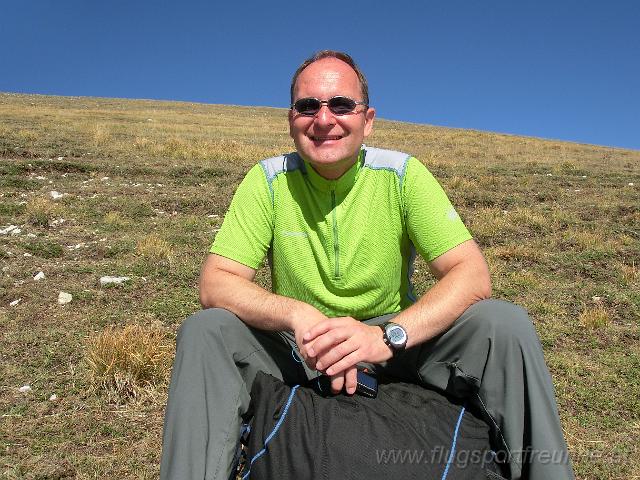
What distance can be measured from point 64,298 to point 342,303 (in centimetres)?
365

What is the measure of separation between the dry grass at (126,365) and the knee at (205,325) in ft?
6.10

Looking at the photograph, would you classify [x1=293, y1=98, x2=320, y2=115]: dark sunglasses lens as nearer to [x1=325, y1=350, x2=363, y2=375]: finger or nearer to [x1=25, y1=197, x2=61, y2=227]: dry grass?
[x1=325, y1=350, x2=363, y2=375]: finger

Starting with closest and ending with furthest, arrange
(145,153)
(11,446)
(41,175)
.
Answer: (11,446) < (41,175) < (145,153)

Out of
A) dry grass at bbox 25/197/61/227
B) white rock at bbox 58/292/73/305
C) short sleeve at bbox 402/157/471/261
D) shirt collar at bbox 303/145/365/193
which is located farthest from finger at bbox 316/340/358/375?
dry grass at bbox 25/197/61/227

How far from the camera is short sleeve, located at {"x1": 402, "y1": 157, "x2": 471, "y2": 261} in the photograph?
8.87 feet

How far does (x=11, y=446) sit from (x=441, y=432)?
2.54 metres

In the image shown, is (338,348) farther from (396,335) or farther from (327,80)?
(327,80)

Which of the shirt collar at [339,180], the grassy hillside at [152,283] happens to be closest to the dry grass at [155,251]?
the grassy hillside at [152,283]

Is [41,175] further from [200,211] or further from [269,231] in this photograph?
[269,231]

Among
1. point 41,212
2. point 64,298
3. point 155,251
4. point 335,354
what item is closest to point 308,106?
point 335,354

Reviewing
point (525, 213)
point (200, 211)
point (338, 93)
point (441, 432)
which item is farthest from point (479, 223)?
point (441, 432)

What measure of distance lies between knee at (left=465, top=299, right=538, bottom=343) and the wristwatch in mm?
295

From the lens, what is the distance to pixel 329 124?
2816 mm

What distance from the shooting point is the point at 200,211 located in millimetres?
9125
